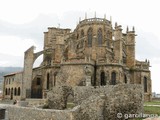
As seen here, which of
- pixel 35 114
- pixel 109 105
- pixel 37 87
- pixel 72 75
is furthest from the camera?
pixel 37 87

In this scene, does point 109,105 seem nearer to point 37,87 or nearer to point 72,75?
point 72,75

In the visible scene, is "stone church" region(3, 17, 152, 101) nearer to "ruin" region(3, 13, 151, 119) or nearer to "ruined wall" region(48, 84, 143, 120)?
"ruin" region(3, 13, 151, 119)

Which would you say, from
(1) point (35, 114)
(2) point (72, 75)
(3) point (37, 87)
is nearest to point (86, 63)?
(2) point (72, 75)

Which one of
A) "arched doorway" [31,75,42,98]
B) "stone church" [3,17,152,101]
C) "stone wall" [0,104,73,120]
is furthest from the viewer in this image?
"arched doorway" [31,75,42,98]

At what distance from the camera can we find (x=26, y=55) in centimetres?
5612

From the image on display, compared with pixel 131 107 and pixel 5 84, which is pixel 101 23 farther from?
pixel 131 107

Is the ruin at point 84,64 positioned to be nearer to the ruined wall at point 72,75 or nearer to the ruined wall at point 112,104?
the ruined wall at point 72,75

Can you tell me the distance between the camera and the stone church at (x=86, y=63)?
152 ft

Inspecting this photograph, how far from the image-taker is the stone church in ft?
152

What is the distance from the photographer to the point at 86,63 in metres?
45.8

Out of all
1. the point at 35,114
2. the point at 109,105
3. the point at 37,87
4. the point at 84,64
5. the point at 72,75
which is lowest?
the point at 35,114

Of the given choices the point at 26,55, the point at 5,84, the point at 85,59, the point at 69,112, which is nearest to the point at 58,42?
the point at 26,55

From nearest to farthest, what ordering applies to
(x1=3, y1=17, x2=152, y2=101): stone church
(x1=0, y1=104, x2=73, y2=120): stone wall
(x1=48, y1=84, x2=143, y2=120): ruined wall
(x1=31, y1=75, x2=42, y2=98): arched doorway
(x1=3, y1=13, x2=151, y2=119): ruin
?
(x1=48, y1=84, x2=143, y2=120): ruined wall
(x1=0, y1=104, x2=73, y2=120): stone wall
(x1=3, y1=13, x2=151, y2=119): ruin
(x1=3, y1=17, x2=152, y2=101): stone church
(x1=31, y1=75, x2=42, y2=98): arched doorway

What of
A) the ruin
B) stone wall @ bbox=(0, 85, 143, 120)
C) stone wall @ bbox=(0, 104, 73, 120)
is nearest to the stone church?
the ruin
